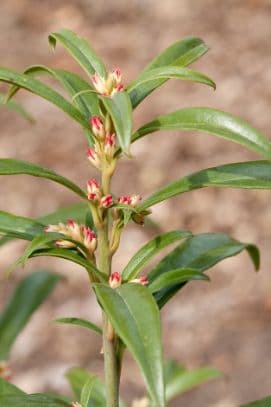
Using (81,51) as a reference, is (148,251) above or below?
below

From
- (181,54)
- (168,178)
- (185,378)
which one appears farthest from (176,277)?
(168,178)

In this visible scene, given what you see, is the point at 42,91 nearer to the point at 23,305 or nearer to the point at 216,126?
the point at 216,126

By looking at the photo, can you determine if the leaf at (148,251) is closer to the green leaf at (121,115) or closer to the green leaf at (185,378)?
the green leaf at (121,115)

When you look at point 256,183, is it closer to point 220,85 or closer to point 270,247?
point 270,247

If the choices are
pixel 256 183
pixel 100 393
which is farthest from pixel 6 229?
pixel 100 393

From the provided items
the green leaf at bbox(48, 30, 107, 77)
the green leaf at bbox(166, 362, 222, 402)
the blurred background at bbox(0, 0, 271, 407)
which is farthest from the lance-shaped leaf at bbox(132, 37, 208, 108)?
the blurred background at bbox(0, 0, 271, 407)
